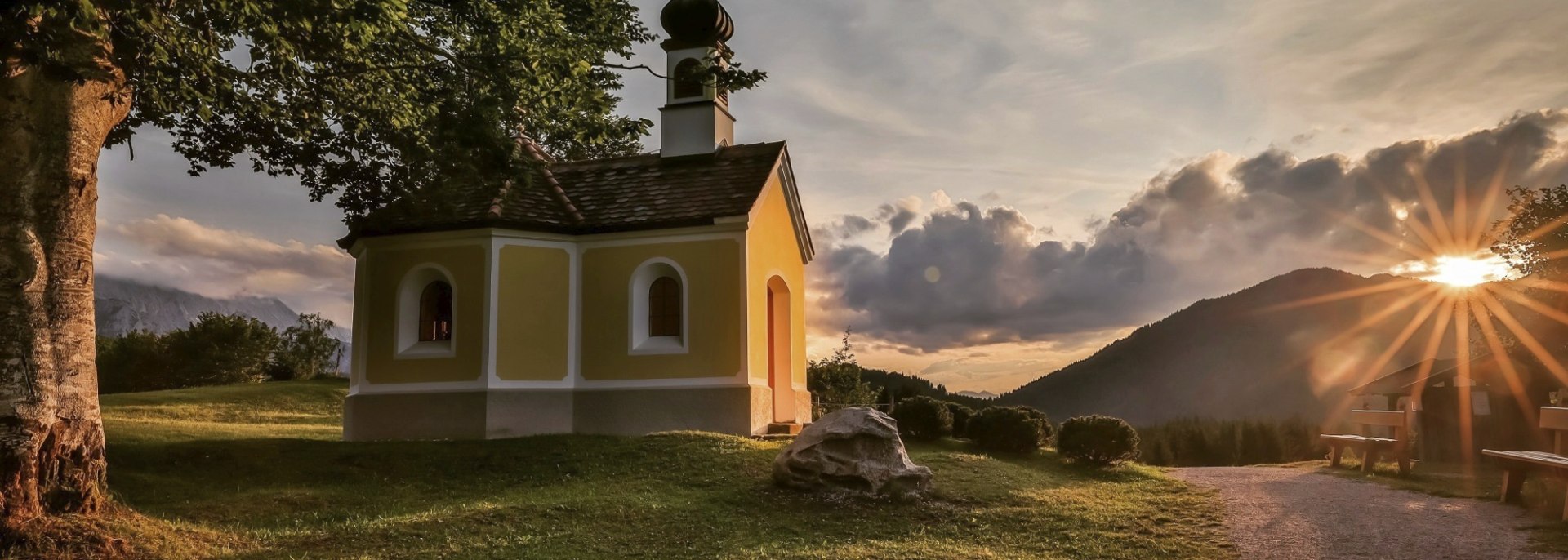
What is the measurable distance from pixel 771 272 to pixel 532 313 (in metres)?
4.77

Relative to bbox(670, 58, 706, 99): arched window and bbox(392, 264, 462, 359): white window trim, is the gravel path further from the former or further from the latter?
bbox(392, 264, 462, 359): white window trim

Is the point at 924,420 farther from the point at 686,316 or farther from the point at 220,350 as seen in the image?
the point at 220,350

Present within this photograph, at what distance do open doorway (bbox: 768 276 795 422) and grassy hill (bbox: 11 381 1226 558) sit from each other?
4.62m

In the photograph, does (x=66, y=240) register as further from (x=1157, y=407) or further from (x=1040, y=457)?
(x=1157, y=407)

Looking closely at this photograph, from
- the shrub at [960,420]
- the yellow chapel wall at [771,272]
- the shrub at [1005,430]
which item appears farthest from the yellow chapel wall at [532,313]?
the shrub at [960,420]

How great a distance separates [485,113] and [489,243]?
515 centimetres

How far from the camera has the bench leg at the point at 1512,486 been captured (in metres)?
12.5

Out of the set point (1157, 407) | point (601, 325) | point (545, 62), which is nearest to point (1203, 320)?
point (1157, 407)

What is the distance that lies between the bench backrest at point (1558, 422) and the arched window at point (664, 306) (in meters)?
13.2

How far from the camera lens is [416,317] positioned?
58.7 feet

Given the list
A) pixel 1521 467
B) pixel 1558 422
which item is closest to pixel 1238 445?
pixel 1521 467

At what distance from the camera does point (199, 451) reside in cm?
1371

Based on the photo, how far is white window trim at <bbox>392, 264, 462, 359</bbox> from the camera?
17172mm

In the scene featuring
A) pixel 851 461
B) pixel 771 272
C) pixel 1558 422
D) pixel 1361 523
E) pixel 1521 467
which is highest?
pixel 771 272
